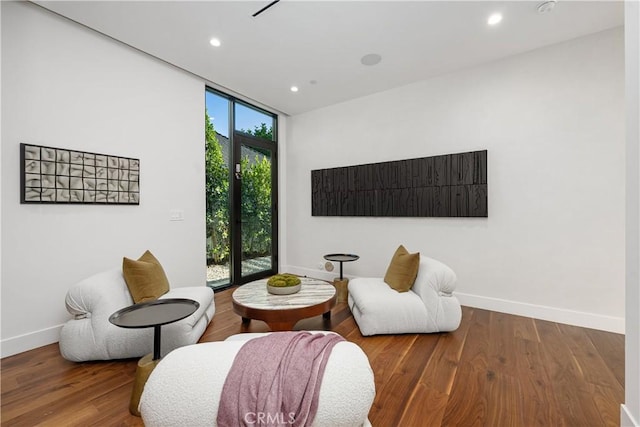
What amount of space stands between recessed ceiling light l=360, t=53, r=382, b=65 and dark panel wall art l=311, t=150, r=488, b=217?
135 centimetres

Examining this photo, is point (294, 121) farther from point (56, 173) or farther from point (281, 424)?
point (281, 424)

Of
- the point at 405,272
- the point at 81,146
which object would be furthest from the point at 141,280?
the point at 405,272

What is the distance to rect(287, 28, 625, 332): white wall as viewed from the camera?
104 inches

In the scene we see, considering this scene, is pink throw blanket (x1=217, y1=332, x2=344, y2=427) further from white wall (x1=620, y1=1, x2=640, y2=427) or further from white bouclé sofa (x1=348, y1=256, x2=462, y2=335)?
white bouclé sofa (x1=348, y1=256, x2=462, y2=335)

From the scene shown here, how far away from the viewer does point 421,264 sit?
2.76m

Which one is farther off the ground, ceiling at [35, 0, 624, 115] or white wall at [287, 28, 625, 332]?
ceiling at [35, 0, 624, 115]

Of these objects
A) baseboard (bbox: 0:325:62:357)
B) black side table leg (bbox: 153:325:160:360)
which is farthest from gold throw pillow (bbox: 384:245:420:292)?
baseboard (bbox: 0:325:62:357)

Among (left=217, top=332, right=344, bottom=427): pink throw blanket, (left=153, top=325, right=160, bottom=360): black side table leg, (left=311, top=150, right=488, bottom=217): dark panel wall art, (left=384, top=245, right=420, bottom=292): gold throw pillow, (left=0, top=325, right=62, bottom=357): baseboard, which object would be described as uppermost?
(left=311, top=150, right=488, bottom=217): dark panel wall art

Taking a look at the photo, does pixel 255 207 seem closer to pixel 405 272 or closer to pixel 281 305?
pixel 281 305

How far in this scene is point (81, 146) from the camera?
265 cm

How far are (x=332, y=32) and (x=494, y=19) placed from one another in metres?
1.56

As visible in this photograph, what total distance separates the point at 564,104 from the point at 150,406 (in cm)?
410

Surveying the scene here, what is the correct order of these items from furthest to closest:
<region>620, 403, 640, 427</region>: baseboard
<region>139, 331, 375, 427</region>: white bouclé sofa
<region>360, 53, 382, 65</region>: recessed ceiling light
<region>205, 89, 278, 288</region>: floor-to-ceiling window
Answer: <region>205, 89, 278, 288</region>: floor-to-ceiling window, <region>360, 53, 382, 65</region>: recessed ceiling light, <region>620, 403, 640, 427</region>: baseboard, <region>139, 331, 375, 427</region>: white bouclé sofa

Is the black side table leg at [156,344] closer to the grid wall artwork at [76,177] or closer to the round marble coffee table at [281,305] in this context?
the round marble coffee table at [281,305]
